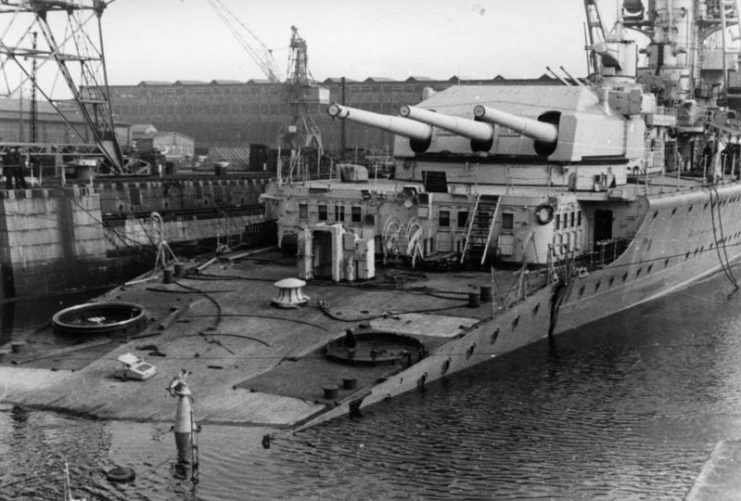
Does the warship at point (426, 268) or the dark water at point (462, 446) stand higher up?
the warship at point (426, 268)

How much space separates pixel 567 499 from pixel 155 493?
5524 millimetres

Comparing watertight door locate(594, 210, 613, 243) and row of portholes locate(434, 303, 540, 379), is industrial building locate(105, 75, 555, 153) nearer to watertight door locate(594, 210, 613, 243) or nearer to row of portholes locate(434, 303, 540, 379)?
watertight door locate(594, 210, 613, 243)

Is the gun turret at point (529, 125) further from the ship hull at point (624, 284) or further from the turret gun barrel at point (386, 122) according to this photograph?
the ship hull at point (624, 284)

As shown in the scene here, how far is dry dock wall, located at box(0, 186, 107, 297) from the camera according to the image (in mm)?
27453

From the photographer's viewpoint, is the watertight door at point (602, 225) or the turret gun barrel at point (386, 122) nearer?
the turret gun barrel at point (386, 122)

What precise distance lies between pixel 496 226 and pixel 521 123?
2.56 metres

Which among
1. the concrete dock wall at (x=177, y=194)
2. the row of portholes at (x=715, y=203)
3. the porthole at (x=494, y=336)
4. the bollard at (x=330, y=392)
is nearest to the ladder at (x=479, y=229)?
the porthole at (x=494, y=336)

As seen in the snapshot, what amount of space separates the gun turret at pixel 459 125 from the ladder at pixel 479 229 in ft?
6.02

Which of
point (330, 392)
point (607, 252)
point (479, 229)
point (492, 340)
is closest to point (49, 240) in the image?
point (479, 229)

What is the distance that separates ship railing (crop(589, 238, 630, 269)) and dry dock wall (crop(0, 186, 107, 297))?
1696cm

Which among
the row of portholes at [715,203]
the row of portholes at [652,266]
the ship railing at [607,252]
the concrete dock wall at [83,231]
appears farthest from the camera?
the concrete dock wall at [83,231]

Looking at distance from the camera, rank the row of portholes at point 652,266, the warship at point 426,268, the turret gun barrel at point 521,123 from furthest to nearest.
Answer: the row of portholes at point 652,266 → the turret gun barrel at point 521,123 → the warship at point 426,268

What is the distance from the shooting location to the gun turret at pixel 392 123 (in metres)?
17.9

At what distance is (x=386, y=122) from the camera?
20.5 m
